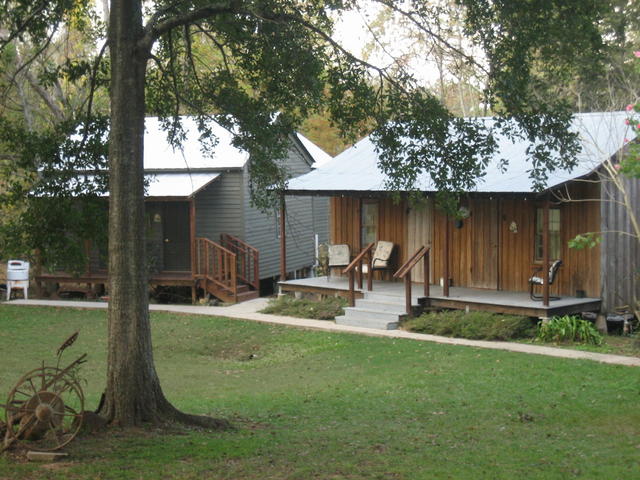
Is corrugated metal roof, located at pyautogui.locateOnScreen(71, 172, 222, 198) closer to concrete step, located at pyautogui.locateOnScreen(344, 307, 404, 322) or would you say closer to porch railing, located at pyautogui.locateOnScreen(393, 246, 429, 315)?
concrete step, located at pyautogui.locateOnScreen(344, 307, 404, 322)

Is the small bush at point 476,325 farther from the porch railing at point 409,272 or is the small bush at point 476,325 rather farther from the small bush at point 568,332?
the porch railing at point 409,272

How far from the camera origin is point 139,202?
9180mm

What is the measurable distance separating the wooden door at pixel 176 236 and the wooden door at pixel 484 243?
830 cm

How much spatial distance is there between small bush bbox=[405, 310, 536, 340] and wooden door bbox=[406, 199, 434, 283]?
2806 millimetres

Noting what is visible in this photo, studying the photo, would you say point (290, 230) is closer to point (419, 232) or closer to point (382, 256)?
point (382, 256)

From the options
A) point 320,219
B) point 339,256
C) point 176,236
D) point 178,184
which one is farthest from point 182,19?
point 320,219

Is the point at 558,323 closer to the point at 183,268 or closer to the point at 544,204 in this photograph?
the point at 544,204

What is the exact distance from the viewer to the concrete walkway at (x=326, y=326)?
14469 mm

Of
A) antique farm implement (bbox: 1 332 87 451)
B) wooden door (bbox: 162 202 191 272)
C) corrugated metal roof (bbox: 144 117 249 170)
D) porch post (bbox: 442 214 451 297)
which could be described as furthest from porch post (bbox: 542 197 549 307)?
wooden door (bbox: 162 202 191 272)

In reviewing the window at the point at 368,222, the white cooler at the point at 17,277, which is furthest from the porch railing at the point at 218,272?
the white cooler at the point at 17,277

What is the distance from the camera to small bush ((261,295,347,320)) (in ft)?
62.6

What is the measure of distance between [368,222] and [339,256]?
1.09 m

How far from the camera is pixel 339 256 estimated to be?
69.1 feet

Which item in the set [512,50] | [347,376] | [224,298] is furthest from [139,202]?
[224,298]
